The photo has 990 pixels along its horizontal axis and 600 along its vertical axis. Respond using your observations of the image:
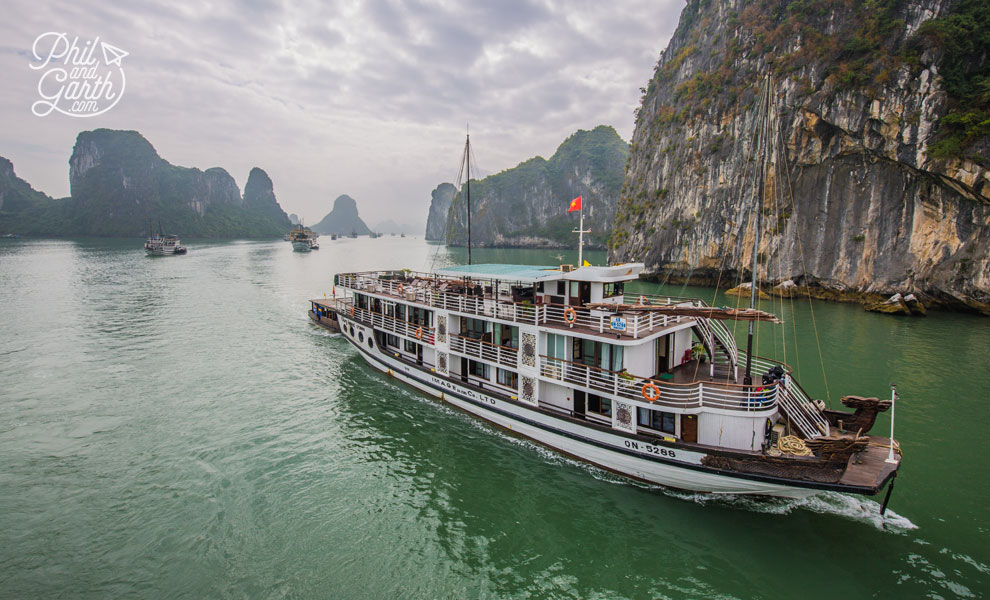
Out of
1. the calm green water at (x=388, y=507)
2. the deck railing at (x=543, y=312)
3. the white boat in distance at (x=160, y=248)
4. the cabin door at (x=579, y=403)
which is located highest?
the white boat in distance at (x=160, y=248)

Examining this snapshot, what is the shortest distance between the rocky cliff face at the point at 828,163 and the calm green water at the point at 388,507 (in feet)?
77.9

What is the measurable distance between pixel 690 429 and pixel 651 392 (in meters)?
1.64

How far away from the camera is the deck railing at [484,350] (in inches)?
691

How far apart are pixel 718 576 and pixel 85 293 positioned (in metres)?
66.6

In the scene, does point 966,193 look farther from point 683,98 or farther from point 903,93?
point 683,98

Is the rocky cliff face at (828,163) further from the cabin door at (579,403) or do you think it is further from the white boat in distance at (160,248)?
the white boat in distance at (160,248)

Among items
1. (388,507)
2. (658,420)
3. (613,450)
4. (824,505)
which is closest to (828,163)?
(824,505)

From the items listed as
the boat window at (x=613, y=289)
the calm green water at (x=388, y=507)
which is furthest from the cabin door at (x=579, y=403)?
the boat window at (x=613, y=289)

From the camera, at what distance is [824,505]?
42.8 ft

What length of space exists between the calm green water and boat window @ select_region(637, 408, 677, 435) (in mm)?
1977

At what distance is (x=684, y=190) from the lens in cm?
6500

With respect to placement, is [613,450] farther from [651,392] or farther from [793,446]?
[793,446]

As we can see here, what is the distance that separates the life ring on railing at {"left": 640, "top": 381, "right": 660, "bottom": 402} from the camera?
1326 centimetres

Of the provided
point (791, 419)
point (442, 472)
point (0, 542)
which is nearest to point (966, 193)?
point (791, 419)
